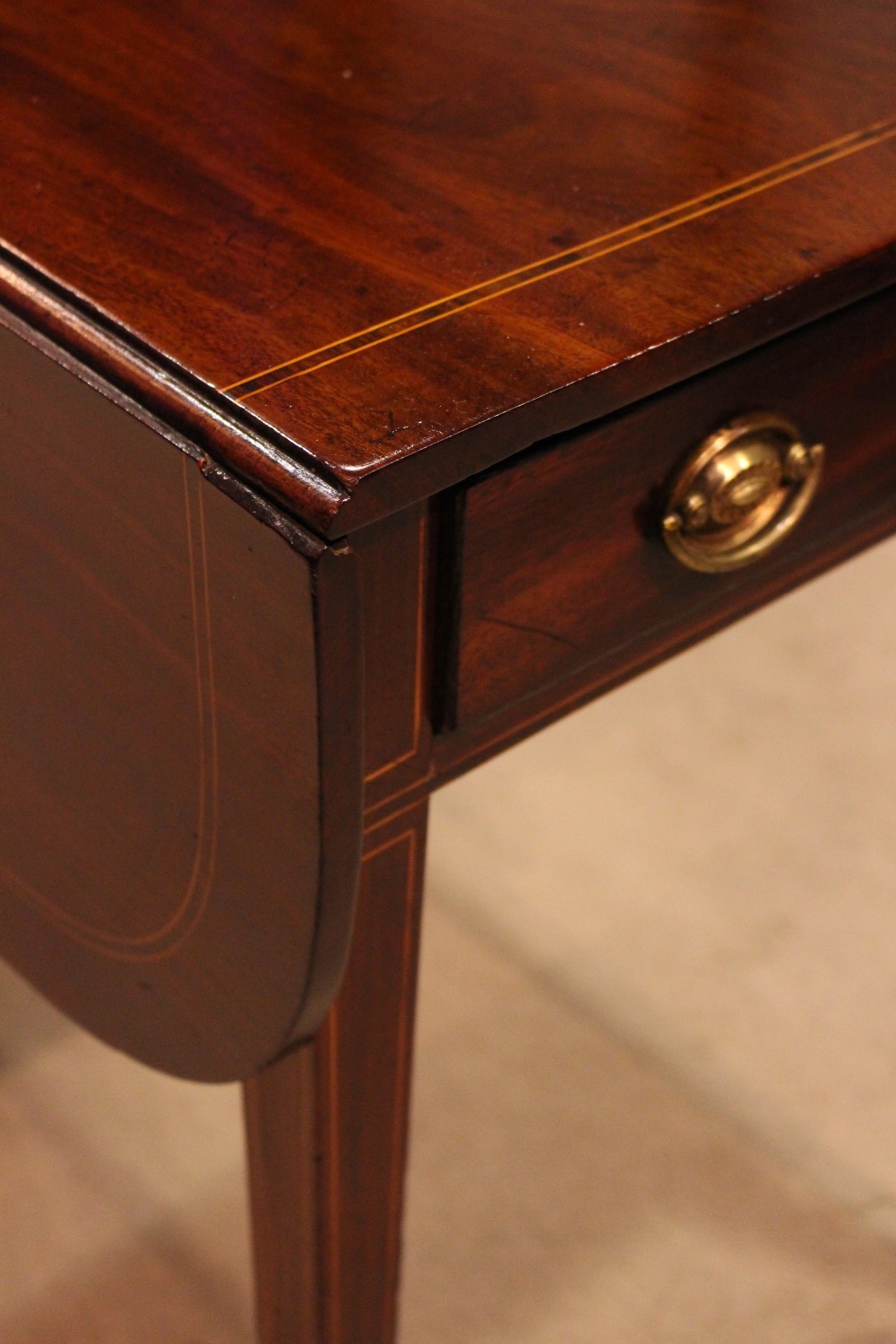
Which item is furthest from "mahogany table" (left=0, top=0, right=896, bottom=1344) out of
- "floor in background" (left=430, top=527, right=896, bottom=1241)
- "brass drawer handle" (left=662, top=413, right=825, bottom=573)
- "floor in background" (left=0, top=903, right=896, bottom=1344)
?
"floor in background" (left=430, top=527, right=896, bottom=1241)

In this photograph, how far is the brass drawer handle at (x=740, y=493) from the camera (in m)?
0.71

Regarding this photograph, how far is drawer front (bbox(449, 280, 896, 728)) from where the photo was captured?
2.16 ft

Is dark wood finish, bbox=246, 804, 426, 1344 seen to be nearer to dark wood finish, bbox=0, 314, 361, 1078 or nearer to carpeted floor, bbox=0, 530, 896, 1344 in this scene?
dark wood finish, bbox=0, 314, 361, 1078

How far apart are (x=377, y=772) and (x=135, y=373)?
197mm

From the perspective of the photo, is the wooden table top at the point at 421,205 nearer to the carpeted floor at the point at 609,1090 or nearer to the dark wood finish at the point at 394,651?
the dark wood finish at the point at 394,651

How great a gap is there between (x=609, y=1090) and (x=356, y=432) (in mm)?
994

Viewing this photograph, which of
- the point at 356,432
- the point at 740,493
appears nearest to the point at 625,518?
the point at 740,493

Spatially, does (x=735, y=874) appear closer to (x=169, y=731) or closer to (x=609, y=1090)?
(x=609, y=1090)

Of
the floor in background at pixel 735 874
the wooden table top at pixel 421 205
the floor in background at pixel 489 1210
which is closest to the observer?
the wooden table top at pixel 421 205

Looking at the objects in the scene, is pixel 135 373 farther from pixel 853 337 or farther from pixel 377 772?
pixel 853 337

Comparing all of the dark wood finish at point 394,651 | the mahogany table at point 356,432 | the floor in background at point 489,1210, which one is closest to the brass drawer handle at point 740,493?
the mahogany table at point 356,432

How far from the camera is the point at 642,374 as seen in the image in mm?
620

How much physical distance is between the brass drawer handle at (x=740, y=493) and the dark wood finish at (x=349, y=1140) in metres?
0.17

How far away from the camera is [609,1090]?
1.44 metres
